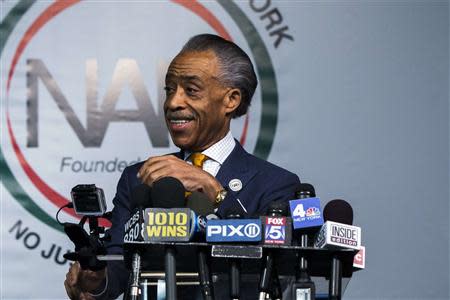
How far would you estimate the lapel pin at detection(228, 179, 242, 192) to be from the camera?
374cm

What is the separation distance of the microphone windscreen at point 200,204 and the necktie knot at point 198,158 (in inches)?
27.9

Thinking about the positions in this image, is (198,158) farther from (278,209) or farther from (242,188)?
(278,209)

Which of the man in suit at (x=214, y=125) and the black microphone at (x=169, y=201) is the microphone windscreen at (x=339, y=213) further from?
the man in suit at (x=214, y=125)

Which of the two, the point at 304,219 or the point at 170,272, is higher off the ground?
the point at 304,219

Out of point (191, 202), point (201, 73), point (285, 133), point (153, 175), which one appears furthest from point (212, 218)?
point (285, 133)

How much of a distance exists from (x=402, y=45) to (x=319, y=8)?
388mm

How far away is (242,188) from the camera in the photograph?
3756 mm

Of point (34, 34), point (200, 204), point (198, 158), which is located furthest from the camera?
point (34, 34)

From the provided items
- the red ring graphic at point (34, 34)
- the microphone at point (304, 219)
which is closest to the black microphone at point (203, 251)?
the microphone at point (304, 219)

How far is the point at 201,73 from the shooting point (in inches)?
151

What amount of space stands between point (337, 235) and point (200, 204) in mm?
356

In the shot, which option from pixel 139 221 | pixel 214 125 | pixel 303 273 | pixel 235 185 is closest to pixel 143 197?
pixel 139 221

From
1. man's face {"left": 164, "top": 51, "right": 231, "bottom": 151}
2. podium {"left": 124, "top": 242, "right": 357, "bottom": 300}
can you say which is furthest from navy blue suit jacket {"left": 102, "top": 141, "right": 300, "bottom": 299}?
podium {"left": 124, "top": 242, "right": 357, "bottom": 300}

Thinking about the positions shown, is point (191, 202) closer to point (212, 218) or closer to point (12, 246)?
point (212, 218)
